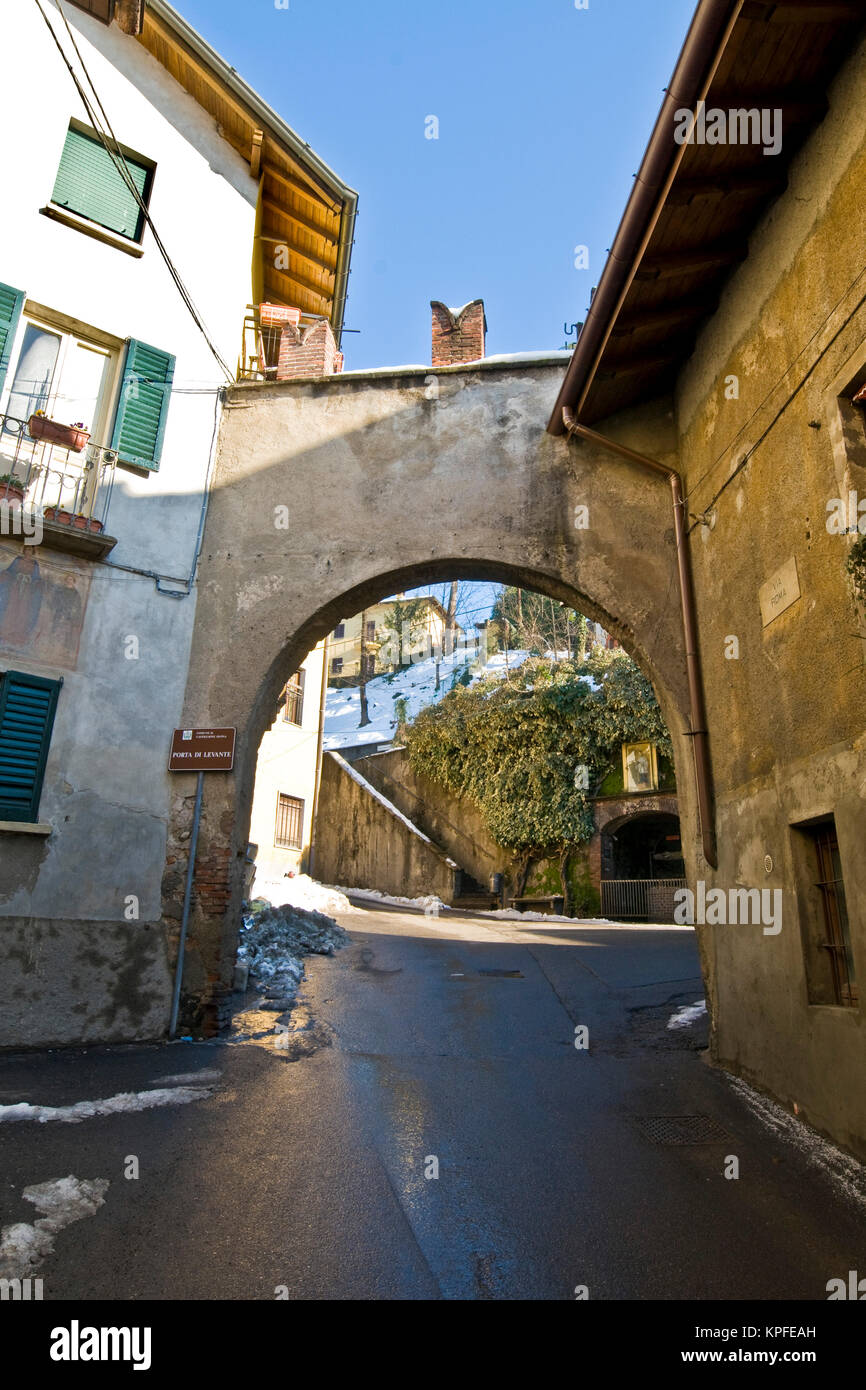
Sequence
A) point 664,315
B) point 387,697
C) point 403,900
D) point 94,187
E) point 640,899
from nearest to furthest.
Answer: point 664,315 < point 94,187 < point 640,899 < point 403,900 < point 387,697

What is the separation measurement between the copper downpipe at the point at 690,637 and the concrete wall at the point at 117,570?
4.24 m

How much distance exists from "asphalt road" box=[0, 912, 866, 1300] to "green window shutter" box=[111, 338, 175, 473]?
18.6ft

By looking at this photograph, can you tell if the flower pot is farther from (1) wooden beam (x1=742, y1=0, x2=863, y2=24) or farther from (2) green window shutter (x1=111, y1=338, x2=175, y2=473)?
(1) wooden beam (x1=742, y1=0, x2=863, y2=24)

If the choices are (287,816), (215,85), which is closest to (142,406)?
(215,85)

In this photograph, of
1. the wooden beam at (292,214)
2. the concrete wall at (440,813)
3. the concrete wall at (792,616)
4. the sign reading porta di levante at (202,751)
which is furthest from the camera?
the concrete wall at (440,813)

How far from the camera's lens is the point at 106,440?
8609 mm

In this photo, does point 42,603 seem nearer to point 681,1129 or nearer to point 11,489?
point 11,489

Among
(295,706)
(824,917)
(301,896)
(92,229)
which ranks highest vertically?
(92,229)

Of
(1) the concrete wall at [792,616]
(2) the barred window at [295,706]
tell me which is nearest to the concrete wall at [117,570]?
(1) the concrete wall at [792,616]

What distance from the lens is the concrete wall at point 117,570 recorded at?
284 inches

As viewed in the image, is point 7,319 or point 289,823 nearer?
point 7,319

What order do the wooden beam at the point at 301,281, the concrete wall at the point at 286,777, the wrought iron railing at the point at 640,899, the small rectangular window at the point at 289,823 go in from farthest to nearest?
the small rectangular window at the point at 289,823
the concrete wall at the point at 286,777
the wrought iron railing at the point at 640,899
the wooden beam at the point at 301,281

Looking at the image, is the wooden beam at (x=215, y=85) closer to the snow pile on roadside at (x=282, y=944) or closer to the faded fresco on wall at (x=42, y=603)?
the faded fresco on wall at (x=42, y=603)

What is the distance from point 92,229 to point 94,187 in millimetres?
614
